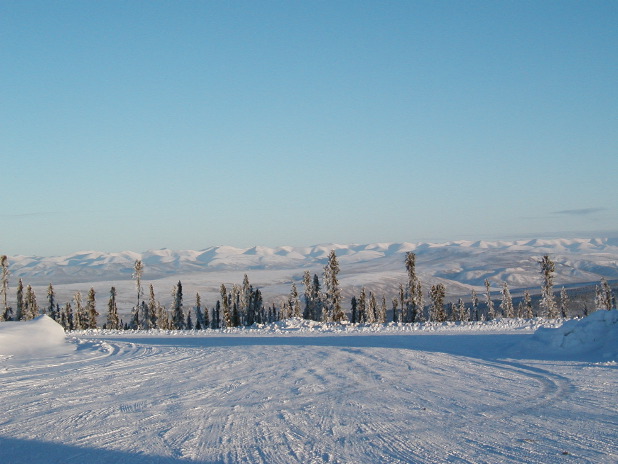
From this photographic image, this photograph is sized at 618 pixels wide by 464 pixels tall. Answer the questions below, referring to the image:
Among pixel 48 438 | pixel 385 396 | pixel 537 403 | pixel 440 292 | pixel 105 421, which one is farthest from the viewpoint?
pixel 440 292

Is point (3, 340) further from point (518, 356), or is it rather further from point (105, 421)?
point (518, 356)

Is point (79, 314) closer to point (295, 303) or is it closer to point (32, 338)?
point (295, 303)

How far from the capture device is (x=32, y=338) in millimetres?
24609

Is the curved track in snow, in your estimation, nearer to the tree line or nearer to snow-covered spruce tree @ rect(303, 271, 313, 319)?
the tree line

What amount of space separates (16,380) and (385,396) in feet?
31.9

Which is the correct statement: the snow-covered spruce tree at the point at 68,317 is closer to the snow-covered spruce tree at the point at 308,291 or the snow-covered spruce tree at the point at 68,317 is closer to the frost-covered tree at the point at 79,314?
the frost-covered tree at the point at 79,314

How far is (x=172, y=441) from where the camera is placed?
7.65m

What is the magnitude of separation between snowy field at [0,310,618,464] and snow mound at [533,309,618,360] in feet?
0.15

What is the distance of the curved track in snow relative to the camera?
6.97 meters

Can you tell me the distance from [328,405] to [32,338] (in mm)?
19743

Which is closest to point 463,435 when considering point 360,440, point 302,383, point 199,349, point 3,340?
point 360,440

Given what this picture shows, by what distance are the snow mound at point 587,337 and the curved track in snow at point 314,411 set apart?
2501mm

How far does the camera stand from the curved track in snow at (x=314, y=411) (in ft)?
22.9

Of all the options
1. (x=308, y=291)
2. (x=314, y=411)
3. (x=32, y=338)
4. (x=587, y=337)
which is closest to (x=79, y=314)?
(x=308, y=291)
